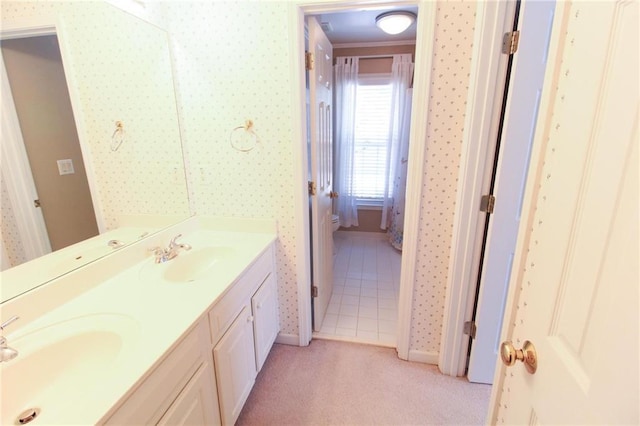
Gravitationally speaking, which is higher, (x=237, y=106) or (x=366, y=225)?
(x=237, y=106)

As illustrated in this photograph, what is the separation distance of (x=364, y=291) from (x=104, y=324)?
2.22 m

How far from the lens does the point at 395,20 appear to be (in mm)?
2512

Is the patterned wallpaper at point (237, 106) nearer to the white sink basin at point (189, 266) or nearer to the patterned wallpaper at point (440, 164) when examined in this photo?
the white sink basin at point (189, 266)

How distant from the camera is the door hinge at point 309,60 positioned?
174cm

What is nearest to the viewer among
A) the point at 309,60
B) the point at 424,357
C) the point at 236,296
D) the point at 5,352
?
the point at 5,352

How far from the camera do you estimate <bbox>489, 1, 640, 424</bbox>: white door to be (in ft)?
1.40

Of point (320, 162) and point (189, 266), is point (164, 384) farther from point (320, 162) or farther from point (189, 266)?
point (320, 162)

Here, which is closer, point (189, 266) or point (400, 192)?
point (189, 266)

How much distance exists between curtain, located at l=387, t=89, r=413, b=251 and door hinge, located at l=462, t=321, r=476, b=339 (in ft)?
6.40

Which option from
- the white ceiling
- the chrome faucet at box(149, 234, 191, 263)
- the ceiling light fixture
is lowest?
the chrome faucet at box(149, 234, 191, 263)

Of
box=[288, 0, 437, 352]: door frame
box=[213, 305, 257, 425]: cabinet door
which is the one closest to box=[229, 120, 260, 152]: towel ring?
box=[288, 0, 437, 352]: door frame

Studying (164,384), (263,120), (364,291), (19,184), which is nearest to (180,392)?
(164,384)

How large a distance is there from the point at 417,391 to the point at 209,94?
84.3 inches

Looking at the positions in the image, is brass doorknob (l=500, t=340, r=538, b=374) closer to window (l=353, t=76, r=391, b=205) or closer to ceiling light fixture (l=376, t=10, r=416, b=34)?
ceiling light fixture (l=376, t=10, r=416, b=34)
